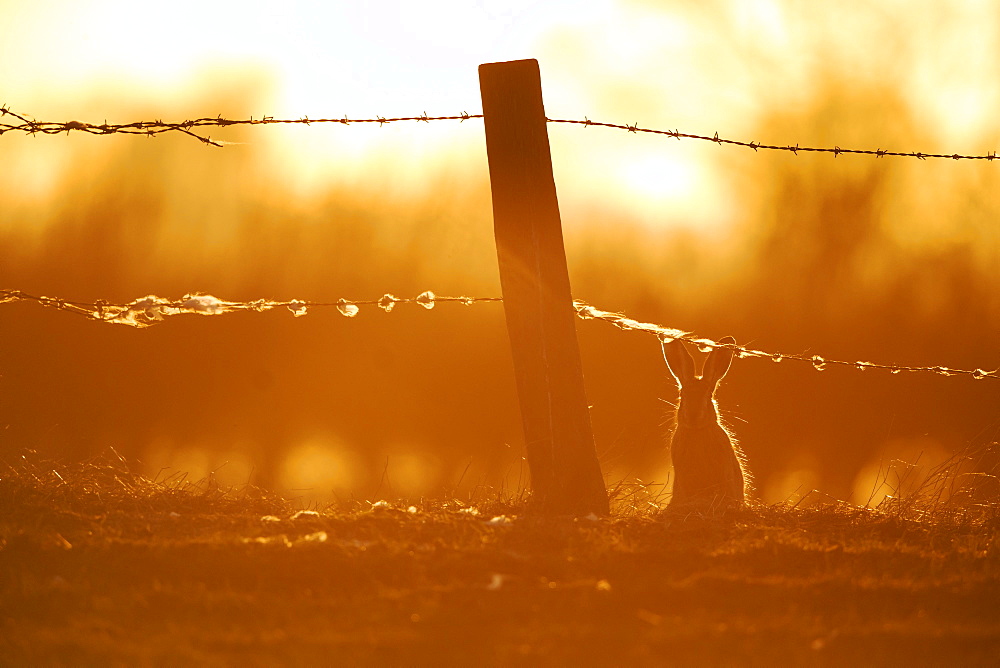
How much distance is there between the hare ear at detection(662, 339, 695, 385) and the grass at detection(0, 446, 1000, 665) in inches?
81.0

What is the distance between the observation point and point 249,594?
2.96 meters

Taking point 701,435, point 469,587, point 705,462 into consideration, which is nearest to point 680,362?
point 701,435

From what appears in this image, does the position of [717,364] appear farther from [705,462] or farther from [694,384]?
[705,462]

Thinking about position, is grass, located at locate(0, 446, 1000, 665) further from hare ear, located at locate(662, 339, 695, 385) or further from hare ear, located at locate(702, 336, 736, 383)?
hare ear, located at locate(662, 339, 695, 385)

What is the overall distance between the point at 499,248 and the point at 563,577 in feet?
5.83

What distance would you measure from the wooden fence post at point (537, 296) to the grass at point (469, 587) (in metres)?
0.26

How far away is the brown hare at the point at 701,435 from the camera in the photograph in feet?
19.9

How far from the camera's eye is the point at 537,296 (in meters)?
4.38

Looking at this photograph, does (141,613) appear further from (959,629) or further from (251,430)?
(251,430)

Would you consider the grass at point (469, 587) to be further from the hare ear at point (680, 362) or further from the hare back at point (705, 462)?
the hare ear at point (680, 362)

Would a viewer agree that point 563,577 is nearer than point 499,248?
Yes

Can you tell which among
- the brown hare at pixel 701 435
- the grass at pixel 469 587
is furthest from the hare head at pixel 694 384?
the grass at pixel 469 587

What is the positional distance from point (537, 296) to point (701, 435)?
2.34 metres

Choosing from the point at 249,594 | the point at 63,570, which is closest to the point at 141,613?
the point at 249,594
